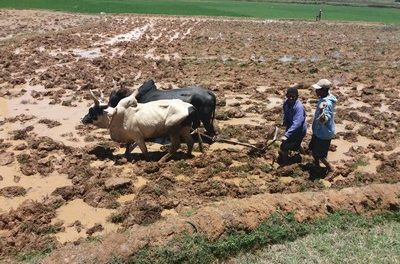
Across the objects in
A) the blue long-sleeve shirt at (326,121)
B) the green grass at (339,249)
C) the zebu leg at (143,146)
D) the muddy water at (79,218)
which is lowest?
the muddy water at (79,218)

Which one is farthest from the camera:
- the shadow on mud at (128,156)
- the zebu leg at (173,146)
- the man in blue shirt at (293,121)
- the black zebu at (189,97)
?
the black zebu at (189,97)

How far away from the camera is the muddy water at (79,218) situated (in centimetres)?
612

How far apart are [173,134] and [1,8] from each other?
3778 cm

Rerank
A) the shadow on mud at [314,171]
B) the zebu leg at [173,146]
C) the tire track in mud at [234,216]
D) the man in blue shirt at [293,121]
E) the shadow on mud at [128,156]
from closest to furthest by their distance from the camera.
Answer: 1. the tire track in mud at [234,216]
2. the man in blue shirt at [293,121]
3. the shadow on mud at [314,171]
4. the zebu leg at [173,146]
5. the shadow on mud at [128,156]

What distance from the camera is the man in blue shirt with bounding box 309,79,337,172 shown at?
721 centimetres

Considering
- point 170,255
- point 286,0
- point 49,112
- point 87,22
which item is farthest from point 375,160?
point 286,0

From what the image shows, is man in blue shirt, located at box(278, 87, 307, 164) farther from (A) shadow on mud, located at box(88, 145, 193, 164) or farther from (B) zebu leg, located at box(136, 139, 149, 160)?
(B) zebu leg, located at box(136, 139, 149, 160)

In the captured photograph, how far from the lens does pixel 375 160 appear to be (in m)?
8.70

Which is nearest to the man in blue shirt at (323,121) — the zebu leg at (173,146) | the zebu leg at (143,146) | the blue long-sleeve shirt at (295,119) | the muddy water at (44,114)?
the blue long-sleeve shirt at (295,119)

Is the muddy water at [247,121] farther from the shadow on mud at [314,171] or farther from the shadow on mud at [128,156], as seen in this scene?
the shadow on mud at [314,171]

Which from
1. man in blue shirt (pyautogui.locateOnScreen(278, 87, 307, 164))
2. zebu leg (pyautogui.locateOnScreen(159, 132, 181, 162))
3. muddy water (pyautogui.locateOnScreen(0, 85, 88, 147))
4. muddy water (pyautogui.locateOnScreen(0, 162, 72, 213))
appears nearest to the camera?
muddy water (pyautogui.locateOnScreen(0, 162, 72, 213))

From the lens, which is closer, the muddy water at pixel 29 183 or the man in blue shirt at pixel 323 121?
the muddy water at pixel 29 183

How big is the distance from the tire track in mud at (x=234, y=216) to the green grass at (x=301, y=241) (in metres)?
0.09

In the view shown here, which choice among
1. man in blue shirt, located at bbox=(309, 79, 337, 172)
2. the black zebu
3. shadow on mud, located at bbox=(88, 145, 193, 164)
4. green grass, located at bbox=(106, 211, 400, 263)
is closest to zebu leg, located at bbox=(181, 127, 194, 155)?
shadow on mud, located at bbox=(88, 145, 193, 164)
